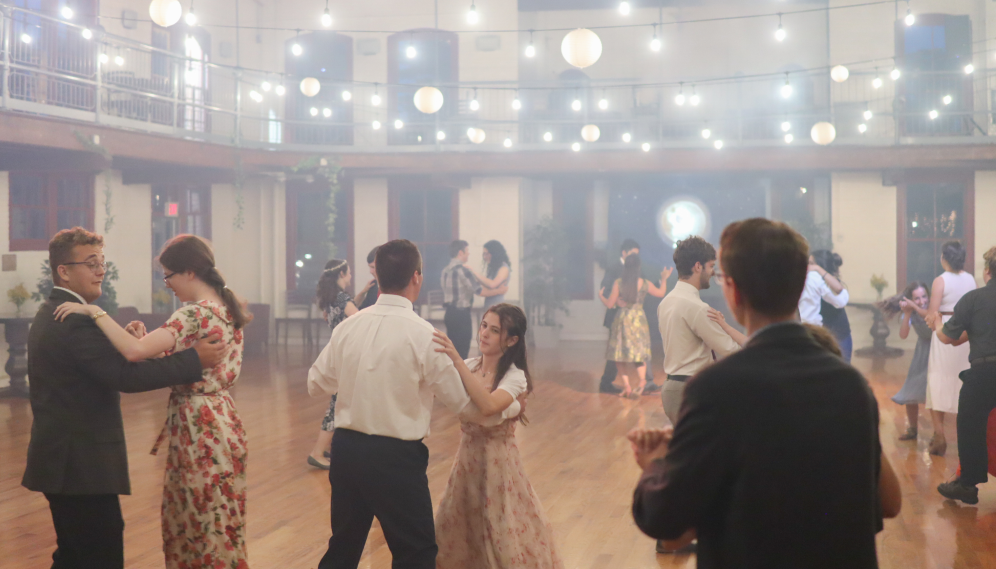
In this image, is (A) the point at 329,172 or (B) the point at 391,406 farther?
(A) the point at 329,172

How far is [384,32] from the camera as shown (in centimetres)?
1326

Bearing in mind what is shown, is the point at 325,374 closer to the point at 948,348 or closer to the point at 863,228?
the point at 948,348

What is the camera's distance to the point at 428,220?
1305cm

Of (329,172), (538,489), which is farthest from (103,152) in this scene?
(538,489)

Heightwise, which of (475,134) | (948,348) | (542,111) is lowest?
(948,348)

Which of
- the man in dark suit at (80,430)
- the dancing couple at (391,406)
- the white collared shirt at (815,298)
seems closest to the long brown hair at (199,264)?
the man in dark suit at (80,430)

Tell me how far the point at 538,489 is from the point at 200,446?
8.20ft

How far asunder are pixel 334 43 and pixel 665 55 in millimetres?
5898

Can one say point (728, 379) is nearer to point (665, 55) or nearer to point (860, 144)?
point (860, 144)

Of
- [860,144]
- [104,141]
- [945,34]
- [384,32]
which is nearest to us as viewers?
[104,141]

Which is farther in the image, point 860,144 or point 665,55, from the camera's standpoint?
point 665,55

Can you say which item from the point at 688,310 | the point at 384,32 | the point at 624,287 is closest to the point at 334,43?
the point at 384,32

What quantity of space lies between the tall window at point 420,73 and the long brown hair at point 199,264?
34.5ft

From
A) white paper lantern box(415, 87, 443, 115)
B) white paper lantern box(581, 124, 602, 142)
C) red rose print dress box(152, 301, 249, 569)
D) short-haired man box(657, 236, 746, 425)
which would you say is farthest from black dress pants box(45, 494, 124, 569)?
white paper lantern box(581, 124, 602, 142)
